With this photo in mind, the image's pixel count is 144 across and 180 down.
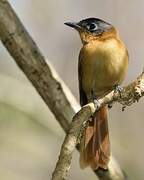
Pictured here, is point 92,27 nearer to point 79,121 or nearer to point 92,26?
point 92,26

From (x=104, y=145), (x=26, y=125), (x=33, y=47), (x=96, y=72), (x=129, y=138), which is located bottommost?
(x=129, y=138)

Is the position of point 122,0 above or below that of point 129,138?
above

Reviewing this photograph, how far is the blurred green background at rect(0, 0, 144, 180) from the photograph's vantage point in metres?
4.84

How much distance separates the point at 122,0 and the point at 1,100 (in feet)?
6.53

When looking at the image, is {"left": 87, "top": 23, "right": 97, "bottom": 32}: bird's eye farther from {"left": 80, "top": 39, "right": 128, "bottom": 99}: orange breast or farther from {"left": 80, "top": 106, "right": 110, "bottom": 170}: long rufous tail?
{"left": 80, "top": 106, "right": 110, "bottom": 170}: long rufous tail

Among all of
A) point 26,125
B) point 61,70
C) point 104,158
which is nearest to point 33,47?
point 104,158

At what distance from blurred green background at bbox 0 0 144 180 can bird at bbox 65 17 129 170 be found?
80cm

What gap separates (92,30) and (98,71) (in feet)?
1.14

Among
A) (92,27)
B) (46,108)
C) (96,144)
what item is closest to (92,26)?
(92,27)

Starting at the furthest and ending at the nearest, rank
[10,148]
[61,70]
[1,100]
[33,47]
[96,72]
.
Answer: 1. [61,70]
2. [10,148]
3. [1,100]
4. [96,72]
5. [33,47]

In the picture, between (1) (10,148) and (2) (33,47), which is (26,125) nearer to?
(1) (10,148)

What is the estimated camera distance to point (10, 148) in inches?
195

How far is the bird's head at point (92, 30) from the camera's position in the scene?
411 centimetres

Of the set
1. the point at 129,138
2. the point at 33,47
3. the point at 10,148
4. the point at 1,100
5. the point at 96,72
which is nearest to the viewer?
the point at 33,47
